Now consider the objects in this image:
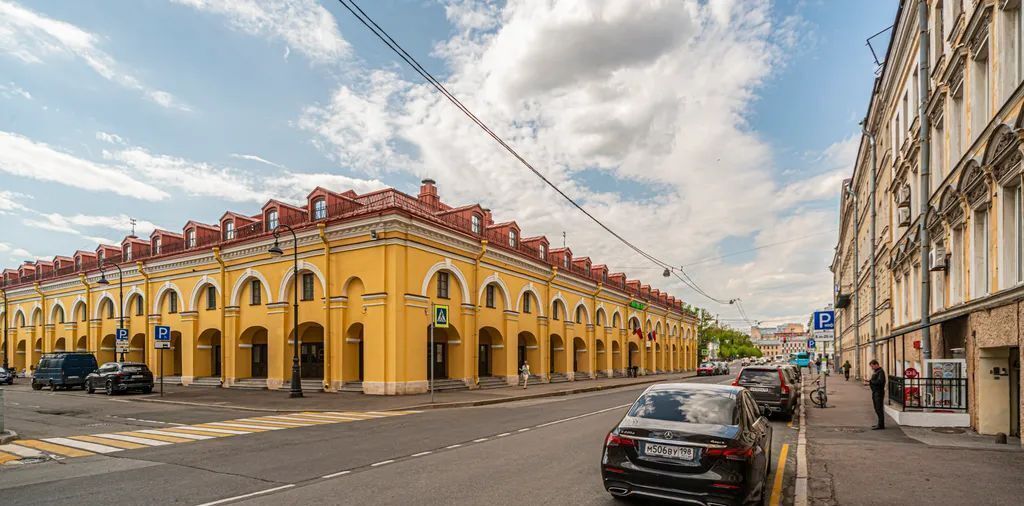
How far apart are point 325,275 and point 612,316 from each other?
27.8 m

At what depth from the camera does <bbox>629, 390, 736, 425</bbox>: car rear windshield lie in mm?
6758

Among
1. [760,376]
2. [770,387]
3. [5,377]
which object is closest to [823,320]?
[760,376]

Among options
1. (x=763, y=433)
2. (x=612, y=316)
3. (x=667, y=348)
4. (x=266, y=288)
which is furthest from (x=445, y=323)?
(x=667, y=348)

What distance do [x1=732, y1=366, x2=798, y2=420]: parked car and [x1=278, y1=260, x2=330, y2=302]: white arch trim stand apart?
18.3 metres

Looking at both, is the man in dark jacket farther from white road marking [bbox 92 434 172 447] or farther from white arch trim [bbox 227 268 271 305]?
white arch trim [bbox 227 268 271 305]

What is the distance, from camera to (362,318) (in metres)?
26.4

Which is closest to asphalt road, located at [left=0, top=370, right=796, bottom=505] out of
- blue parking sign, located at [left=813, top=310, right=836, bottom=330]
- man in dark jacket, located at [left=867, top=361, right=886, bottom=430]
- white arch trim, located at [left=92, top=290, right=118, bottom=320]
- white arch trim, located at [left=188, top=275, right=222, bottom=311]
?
man in dark jacket, located at [left=867, top=361, right=886, bottom=430]

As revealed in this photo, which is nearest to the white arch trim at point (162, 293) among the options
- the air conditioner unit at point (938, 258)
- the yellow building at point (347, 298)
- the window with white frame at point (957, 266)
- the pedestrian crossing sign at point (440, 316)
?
the yellow building at point (347, 298)

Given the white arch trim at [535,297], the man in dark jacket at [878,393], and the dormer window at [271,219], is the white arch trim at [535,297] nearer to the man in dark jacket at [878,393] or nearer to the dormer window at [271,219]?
the dormer window at [271,219]

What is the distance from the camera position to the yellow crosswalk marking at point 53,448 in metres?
11.5

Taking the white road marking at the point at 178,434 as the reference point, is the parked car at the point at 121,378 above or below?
below

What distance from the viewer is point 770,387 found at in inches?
666

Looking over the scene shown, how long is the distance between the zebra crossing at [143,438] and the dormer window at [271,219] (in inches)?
585

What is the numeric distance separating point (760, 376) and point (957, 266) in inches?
225
